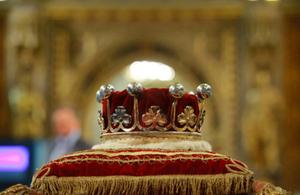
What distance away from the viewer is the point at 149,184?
0.90 metres

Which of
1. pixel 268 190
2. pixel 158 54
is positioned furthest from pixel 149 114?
pixel 158 54

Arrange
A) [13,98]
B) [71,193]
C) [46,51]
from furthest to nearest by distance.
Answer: [46,51] < [13,98] < [71,193]

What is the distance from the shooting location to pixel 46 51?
6.21 m

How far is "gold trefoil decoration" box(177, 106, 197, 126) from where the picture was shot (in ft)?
4.07

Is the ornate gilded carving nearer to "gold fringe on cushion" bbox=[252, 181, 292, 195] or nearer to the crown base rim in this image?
the crown base rim

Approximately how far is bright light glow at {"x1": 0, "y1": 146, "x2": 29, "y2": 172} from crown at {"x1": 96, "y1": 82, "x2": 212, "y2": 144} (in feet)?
11.3

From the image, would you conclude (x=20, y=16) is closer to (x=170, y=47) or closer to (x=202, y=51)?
(x=170, y=47)

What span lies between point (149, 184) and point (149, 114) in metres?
0.33

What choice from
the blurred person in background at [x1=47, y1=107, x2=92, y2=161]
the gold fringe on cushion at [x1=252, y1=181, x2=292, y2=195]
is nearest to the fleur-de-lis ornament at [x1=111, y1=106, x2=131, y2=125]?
the gold fringe on cushion at [x1=252, y1=181, x2=292, y2=195]

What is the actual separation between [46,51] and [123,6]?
1513mm

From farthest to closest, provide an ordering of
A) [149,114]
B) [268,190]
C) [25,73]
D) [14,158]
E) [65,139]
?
[25,73]
[14,158]
[65,139]
[149,114]
[268,190]

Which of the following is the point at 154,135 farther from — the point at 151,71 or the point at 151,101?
the point at 151,71

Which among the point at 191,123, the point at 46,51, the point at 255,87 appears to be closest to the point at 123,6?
the point at 46,51

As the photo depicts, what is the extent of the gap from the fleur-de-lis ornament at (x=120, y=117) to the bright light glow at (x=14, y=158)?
11.3 ft
